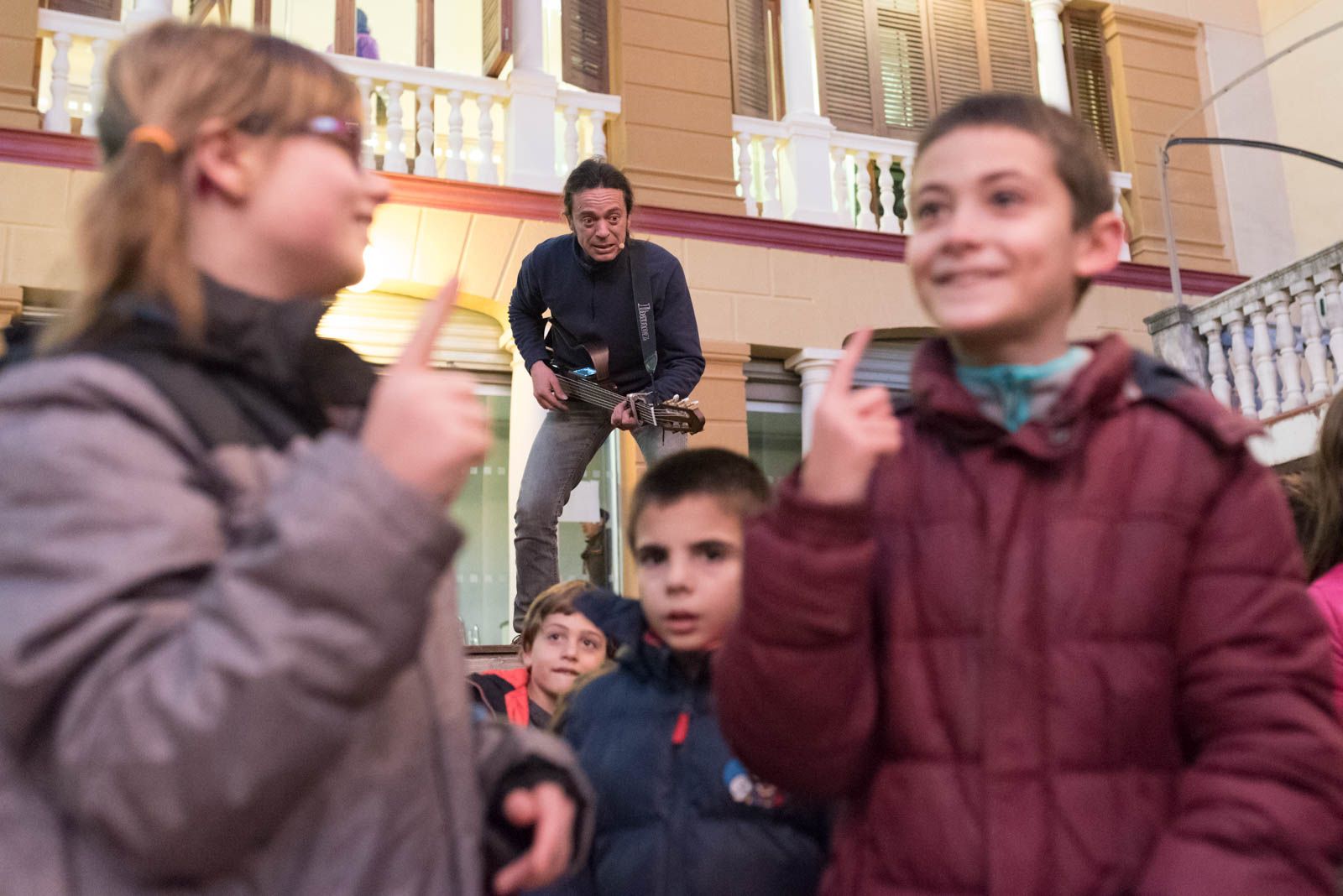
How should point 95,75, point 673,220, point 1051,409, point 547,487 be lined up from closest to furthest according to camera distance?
1. point 1051,409
2. point 547,487
3. point 95,75
4. point 673,220

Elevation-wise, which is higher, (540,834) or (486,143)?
(486,143)

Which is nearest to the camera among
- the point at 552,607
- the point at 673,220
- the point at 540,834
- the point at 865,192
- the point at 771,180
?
the point at 540,834

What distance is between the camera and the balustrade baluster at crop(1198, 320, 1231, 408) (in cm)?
782

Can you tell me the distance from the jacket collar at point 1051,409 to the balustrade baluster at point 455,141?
6658mm

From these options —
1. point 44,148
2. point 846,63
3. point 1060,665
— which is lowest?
point 1060,665

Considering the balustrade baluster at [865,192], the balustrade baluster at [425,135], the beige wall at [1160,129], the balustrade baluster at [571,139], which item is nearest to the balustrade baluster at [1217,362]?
the beige wall at [1160,129]

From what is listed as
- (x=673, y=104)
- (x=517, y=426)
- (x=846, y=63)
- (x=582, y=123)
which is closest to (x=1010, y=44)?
(x=846, y=63)

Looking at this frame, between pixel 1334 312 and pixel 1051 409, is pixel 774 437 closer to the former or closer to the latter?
pixel 1334 312

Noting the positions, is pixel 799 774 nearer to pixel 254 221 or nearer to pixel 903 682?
pixel 903 682

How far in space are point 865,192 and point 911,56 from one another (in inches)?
63.4

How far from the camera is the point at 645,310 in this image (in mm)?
4793

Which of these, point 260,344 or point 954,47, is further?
point 954,47

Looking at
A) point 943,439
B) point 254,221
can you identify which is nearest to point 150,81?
point 254,221

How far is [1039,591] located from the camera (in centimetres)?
129
